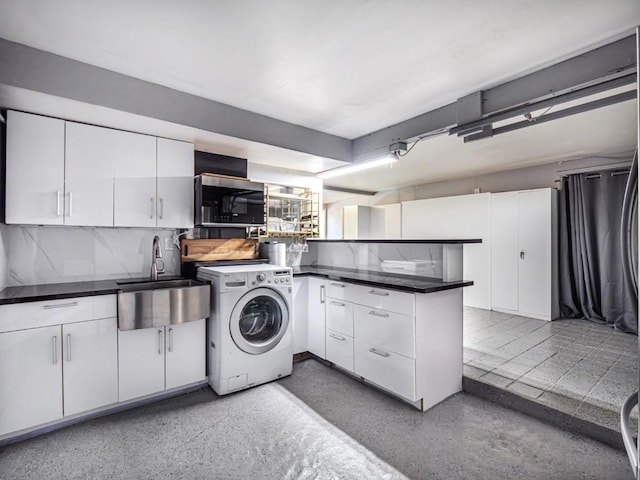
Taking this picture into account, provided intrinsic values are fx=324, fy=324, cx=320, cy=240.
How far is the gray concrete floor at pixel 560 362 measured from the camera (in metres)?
2.29

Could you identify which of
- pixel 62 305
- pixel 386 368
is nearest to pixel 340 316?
pixel 386 368

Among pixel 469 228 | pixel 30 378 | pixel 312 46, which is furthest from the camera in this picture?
pixel 469 228

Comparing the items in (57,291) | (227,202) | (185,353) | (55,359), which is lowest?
(185,353)

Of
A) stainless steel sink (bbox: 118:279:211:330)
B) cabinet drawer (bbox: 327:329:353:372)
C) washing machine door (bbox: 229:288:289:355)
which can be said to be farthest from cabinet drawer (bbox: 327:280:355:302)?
stainless steel sink (bbox: 118:279:211:330)

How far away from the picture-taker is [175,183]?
2973 millimetres

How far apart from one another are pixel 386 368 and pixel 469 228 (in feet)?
12.0

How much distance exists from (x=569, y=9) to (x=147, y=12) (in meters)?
2.17

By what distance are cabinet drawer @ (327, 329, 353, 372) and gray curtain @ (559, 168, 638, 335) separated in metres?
3.55

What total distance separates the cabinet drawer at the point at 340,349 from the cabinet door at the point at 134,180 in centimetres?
194

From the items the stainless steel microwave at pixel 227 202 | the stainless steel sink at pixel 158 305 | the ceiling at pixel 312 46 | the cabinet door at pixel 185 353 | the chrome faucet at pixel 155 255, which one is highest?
the ceiling at pixel 312 46

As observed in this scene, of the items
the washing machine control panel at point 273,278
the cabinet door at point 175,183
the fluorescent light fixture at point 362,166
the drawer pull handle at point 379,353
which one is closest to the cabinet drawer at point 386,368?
the drawer pull handle at point 379,353

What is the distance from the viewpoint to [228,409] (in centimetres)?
250

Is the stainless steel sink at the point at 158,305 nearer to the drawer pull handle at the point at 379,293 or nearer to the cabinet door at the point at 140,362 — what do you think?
the cabinet door at the point at 140,362

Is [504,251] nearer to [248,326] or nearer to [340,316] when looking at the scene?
[340,316]
